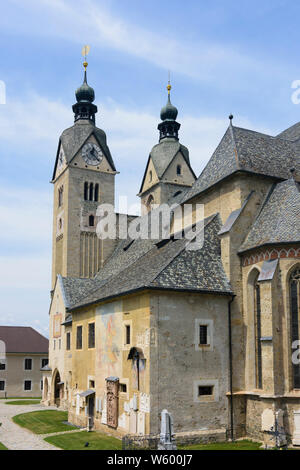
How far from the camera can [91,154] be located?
5556 centimetres

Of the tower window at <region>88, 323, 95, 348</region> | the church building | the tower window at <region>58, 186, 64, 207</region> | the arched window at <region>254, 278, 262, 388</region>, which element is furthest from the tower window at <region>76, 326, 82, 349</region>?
the tower window at <region>58, 186, 64, 207</region>

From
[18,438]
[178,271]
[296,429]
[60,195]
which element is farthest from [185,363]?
[60,195]

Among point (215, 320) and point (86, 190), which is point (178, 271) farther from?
point (86, 190)

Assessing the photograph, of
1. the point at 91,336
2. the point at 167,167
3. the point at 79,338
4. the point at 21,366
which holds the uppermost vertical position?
the point at 167,167

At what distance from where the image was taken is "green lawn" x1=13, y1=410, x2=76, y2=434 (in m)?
31.0

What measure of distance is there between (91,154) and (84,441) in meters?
35.5

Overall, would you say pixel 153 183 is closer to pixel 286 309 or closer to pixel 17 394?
pixel 17 394

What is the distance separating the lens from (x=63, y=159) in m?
56.0

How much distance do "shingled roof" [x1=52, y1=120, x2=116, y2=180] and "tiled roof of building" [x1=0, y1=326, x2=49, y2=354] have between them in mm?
24514

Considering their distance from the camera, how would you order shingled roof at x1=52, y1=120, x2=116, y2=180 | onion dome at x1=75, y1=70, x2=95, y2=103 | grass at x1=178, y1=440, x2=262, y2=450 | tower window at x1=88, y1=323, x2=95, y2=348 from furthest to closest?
onion dome at x1=75, y1=70, x2=95, y2=103 < shingled roof at x1=52, y1=120, x2=116, y2=180 < tower window at x1=88, y1=323, x2=95, y2=348 < grass at x1=178, y1=440, x2=262, y2=450

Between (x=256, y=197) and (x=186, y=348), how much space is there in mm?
9483

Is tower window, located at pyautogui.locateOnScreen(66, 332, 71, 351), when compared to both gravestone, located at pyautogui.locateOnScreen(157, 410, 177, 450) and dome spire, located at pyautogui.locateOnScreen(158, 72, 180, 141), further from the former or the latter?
dome spire, located at pyautogui.locateOnScreen(158, 72, 180, 141)

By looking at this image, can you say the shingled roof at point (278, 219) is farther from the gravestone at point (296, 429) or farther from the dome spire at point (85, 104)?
the dome spire at point (85, 104)

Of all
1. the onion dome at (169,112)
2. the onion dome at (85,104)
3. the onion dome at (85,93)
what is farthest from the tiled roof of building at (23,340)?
the onion dome at (169,112)
